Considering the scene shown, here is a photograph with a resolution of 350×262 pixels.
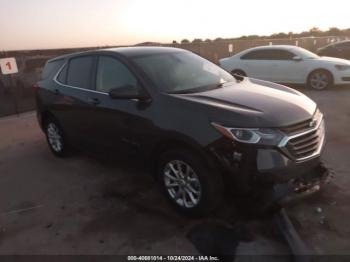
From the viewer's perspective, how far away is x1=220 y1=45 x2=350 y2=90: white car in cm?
1253

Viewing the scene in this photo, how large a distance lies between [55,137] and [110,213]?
2612 millimetres

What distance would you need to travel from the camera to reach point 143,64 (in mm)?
5133

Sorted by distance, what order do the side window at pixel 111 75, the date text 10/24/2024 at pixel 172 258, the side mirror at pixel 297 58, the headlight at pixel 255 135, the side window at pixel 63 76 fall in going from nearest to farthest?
the date text 10/24/2024 at pixel 172 258, the headlight at pixel 255 135, the side window at pixel 111 75, the side window at pixel 63 76, the side mirror at pixel 297 58

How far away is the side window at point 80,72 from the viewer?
5.89m

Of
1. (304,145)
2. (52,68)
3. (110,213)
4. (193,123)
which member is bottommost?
(110,213)

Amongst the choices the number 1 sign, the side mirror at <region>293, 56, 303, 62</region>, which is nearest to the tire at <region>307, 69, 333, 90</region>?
the side mirror at <region>293, 56, 303, 62</region>

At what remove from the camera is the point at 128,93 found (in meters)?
4.79

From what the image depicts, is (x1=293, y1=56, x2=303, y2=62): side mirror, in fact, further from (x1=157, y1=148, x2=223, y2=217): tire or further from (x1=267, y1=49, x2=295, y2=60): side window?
(x1=157, y1=148, x2=223, y2=217): tire

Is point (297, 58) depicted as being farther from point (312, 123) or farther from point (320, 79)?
point (312, 123)

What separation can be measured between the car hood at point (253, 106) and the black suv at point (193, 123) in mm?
10

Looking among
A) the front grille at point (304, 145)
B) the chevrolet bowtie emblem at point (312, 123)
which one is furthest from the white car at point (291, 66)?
the front grille at point (304, 145)

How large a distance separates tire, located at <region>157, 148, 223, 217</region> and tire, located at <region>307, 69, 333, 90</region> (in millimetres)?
9355

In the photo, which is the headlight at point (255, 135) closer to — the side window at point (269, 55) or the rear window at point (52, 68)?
the rear window at point (52, 68)

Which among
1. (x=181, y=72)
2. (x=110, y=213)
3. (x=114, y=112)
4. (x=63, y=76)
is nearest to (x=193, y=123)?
(x=181, y=72)
